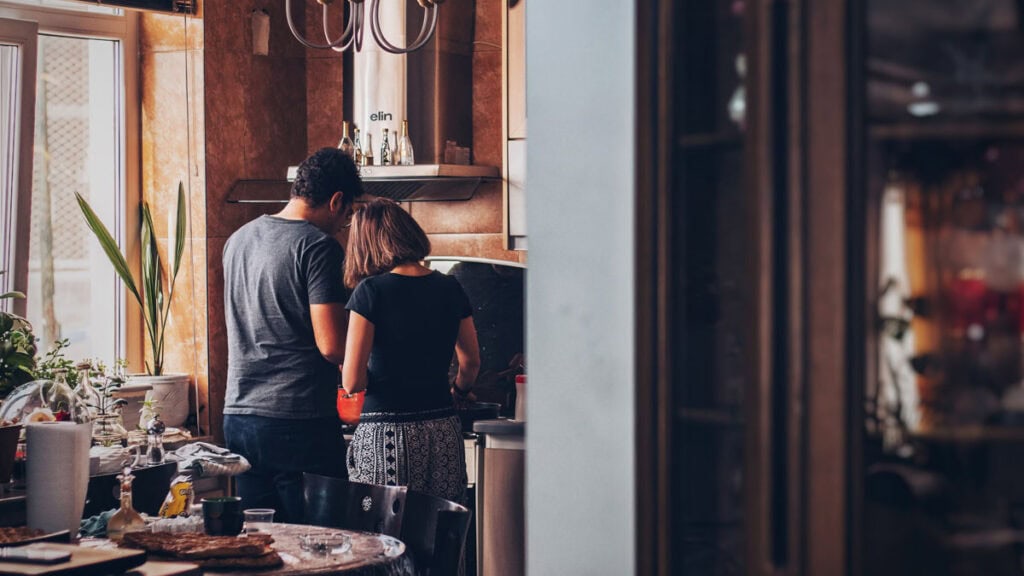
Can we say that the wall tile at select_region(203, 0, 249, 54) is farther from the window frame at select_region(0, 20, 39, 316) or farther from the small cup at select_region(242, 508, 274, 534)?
the small cup at select_region(242, 508, 274, 534)

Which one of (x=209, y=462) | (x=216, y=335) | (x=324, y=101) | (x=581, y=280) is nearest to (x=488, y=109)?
(x=324, y=101)

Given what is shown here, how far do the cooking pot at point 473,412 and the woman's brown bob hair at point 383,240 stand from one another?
0.98m

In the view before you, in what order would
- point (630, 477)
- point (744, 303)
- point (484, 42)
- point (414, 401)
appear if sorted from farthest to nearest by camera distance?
point (484, 42) → point (414, 401) → point (630, 477) → point (744, 303)

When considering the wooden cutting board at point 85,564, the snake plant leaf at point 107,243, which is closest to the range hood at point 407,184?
the snake plant leaf at point 107,243

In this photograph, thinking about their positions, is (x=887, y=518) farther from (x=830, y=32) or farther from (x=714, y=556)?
(x=830, y=32)

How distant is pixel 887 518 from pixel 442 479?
2.34 meters

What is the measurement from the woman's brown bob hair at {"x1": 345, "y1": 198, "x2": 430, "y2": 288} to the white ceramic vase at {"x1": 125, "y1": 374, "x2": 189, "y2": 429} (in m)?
1.33

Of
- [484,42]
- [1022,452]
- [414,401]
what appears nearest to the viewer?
[1022,452]

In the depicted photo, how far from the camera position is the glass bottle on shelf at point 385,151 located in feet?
15.6

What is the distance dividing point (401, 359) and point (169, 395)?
1569mm

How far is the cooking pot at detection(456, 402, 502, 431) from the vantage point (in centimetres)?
451

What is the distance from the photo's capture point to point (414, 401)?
349 cm

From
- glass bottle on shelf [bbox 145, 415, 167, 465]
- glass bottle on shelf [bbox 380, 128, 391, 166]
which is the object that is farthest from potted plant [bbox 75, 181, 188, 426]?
glass bottle on shelf [bbox 145, 415, 167, 465]

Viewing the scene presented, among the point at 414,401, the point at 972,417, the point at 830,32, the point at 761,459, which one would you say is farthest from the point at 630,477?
the point at 414,401
